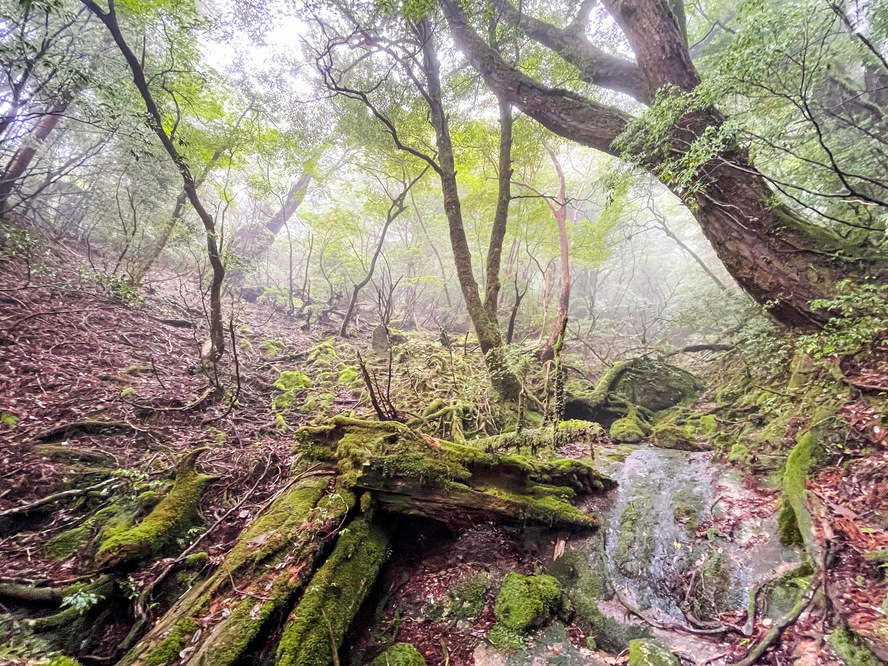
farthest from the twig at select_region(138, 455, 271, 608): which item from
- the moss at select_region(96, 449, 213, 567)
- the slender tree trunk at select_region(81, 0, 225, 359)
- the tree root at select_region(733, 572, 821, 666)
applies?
the tree root at select_region(733, 572, 821, 666)

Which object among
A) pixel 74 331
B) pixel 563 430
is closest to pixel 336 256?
pixel 74 331

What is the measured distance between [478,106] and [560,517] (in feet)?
38.7

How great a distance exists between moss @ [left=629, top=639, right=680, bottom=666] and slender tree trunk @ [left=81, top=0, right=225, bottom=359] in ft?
25.2

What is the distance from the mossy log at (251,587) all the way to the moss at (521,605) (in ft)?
5.52

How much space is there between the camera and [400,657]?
105 inches

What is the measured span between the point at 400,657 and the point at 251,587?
1.29m

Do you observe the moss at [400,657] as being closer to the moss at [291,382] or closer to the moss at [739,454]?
the moss at [739,454]

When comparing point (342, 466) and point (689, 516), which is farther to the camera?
point (689, 516)

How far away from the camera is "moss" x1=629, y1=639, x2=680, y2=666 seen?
2492mm

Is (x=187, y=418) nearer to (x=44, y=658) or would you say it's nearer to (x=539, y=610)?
(x=44, y=658)

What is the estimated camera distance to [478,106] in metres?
11.0

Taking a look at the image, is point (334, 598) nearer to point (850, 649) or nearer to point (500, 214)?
point (850, 649)

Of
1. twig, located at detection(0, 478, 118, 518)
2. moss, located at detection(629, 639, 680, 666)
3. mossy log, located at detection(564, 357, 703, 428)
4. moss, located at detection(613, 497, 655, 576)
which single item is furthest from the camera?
mossy log, located at detection(564, 357, 703, 428)

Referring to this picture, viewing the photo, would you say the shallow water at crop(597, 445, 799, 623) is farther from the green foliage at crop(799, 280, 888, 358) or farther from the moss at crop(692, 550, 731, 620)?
the green foliage at crop(799, 280, 888, 358)
